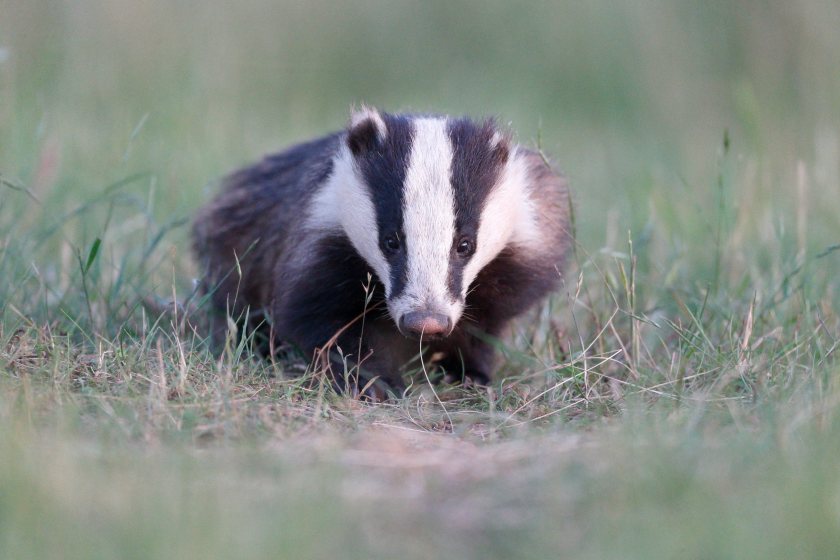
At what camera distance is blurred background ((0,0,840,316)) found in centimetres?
601

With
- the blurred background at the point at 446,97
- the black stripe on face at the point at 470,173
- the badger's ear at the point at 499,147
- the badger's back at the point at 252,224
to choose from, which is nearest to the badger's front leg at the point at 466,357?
the black stripe on face at the point at 470,173

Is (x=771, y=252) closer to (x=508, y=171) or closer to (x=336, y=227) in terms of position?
(x=508, y=171)

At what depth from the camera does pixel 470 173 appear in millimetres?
4148

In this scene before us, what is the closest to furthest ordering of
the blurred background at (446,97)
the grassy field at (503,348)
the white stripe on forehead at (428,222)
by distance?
the grassy field at (503,348) → the white stripe on forehead at (428,222) → the blurred background at (446,97)

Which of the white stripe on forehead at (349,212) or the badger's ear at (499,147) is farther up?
the badger's ear at (499,147)

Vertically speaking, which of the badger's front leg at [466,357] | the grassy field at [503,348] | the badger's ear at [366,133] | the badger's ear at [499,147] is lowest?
the badger's front leg at [466,357]

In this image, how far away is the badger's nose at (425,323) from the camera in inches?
149

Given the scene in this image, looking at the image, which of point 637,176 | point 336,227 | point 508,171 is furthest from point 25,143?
point 637,176

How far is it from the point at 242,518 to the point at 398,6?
27.0 ft

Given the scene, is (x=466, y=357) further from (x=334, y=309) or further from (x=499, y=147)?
(x=499, y=147)

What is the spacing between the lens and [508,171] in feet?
14.4

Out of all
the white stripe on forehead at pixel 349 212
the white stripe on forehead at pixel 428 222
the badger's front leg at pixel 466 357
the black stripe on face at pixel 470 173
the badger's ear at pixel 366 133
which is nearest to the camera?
the white stripe on forehead at pixel 428 222

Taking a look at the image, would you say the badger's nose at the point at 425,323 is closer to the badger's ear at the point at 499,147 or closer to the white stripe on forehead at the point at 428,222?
the white stripe on forehead at the point at 428,222

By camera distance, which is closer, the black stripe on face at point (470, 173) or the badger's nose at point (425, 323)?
the badger's nose at point (425, 323)
